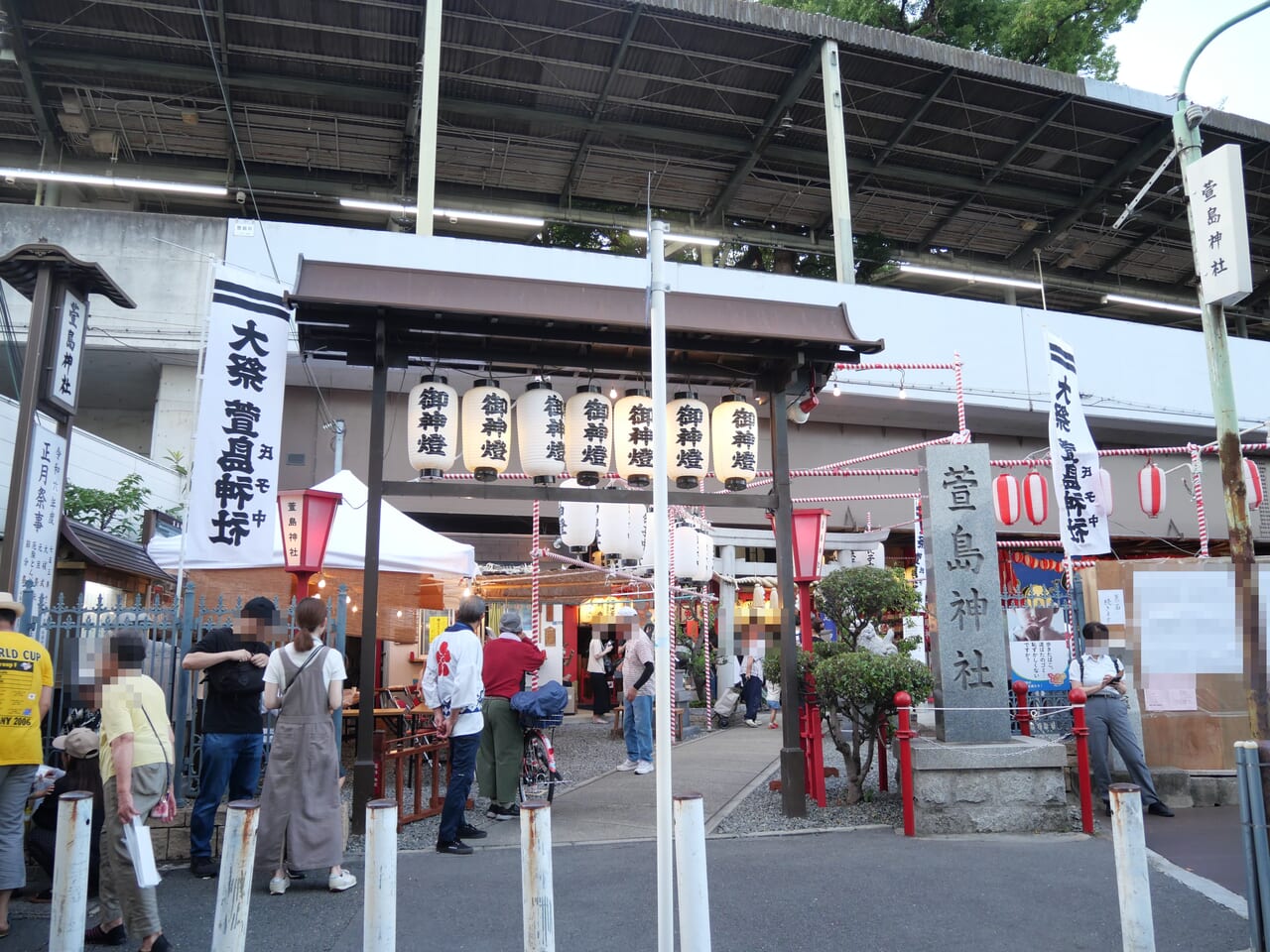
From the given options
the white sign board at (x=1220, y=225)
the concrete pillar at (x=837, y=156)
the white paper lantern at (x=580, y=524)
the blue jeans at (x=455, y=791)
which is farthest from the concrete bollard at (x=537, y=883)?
the concrete pillar at (x=837, y=156)

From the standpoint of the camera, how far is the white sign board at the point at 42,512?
22.7 feet

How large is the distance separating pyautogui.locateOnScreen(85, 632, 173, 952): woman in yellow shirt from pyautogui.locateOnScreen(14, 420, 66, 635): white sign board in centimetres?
258

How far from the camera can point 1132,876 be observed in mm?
3869

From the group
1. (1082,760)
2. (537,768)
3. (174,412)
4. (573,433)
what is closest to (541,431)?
(573,433)

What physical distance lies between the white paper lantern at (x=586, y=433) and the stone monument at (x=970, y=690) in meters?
3.22

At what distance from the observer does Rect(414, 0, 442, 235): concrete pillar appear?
51.3 ft

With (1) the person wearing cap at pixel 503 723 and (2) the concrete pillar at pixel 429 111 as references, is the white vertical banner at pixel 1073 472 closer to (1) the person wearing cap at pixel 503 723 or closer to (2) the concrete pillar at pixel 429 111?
(1) the person wearing cap at pixel 503 723

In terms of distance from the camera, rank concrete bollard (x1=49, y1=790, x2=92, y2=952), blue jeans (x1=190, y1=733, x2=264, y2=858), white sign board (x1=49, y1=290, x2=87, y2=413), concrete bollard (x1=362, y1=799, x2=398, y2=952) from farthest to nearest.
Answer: white sign board (x1=49, y1=290, x2=87, y2=413), blue jeans (x1=190, y1=733, x2=264, y2=858), concrete bollard (x1=49, y1=790, x2=92, y2=952), concrete bollard (x1=362, y1=799, x2=398, y2=952)

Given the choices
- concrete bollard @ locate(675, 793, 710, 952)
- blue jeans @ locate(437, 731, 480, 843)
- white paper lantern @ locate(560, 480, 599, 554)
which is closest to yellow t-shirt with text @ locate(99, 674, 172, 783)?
blue jeans @ locate(437, 731, 480, 843)

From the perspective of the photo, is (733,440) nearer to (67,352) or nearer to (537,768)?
(537,768)

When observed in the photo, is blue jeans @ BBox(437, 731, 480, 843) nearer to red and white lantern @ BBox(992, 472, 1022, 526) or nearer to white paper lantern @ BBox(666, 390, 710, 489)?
white paper lantern @ BBox(666, 390, 710, 489)

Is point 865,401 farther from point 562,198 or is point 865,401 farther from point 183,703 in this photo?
point 183,703

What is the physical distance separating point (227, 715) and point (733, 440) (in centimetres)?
523

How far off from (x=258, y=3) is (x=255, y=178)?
17.5 feet
